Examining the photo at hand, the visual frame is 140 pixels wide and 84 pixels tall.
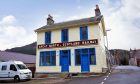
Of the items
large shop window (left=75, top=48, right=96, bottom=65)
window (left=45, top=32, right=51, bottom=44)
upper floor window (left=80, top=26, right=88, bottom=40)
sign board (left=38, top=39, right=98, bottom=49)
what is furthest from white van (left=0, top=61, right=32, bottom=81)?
upper floor window (left=80, top=26, right=88, bottom=40)

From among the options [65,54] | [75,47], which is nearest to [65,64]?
[65,54]

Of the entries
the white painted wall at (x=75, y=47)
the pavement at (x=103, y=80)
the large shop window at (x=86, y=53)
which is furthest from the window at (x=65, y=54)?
the pavement at (x=103, y=80)

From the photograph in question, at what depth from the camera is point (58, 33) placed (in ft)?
92.3

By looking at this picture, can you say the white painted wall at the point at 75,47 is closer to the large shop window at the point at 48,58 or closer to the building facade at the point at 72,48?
the building facade at the point at 72,48

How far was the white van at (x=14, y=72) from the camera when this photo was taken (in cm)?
2098

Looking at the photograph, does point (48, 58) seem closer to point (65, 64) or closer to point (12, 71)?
point (65, 64)

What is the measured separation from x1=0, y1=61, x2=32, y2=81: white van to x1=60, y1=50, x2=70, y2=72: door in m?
5.91

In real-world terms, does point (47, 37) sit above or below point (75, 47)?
above

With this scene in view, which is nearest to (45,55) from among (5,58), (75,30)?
(75,30)

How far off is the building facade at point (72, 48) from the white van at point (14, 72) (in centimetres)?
594

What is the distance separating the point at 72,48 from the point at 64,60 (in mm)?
2041

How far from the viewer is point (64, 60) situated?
88.0 ft

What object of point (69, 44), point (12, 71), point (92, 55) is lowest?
point (12, 71)

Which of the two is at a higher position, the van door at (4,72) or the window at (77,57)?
the window at (77,57)
